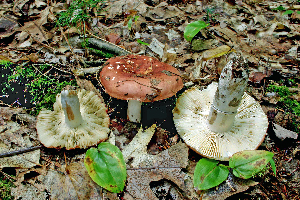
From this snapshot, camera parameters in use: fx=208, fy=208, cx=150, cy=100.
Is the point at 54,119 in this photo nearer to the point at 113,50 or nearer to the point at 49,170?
the point at 49,170

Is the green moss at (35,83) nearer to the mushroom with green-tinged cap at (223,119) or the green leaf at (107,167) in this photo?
the green leaf at (107,167)

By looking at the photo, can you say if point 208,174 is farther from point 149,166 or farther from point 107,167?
point 107,167

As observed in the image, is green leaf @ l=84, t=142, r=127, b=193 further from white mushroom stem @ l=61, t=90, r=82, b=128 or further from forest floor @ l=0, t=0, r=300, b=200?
white mushroom stem @ l=61, t=90, r=82, b=128

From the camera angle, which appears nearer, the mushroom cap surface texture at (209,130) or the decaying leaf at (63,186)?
the decaying leaf at (63,186)

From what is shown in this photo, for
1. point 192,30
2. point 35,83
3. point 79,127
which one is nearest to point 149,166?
point 79,127

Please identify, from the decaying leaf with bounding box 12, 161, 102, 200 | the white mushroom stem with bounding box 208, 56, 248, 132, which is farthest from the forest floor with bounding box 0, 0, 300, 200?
the white mushroom stem with bounding box 208, 56, 248, 132

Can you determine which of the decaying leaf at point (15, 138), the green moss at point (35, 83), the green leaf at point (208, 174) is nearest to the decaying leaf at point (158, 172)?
the green leaf at point (208, 174)
